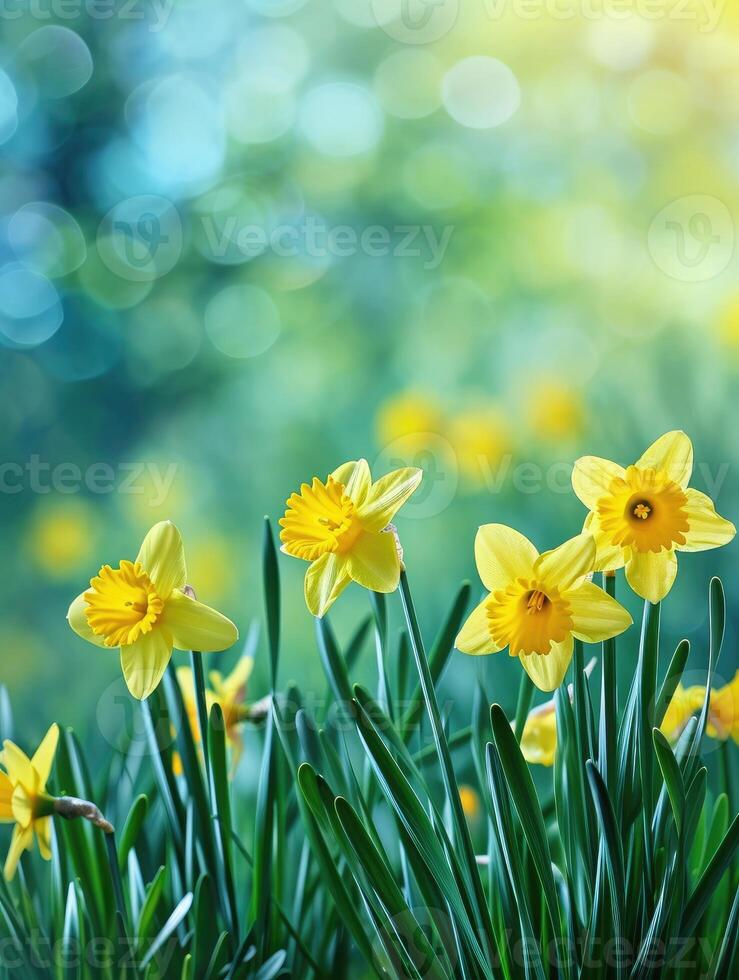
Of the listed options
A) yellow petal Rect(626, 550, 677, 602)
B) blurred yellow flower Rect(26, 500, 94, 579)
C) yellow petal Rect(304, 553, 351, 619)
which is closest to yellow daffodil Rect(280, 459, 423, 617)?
yellow petal Rect(304, 553, 351, 619)

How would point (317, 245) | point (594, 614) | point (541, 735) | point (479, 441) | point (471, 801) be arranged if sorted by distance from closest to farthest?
point (594, 614) < point (541, 735) < point (471, 801) < point (479, 441) < point (317, 245)

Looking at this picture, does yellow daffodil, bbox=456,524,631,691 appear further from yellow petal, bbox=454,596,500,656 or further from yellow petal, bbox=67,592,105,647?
yellow petal, bbox=67,592,105,647

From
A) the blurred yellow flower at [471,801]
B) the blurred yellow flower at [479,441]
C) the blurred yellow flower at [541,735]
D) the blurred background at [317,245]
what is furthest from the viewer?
the blurred background at [317,245]

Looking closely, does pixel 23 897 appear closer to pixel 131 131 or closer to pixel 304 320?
pixel 304 320

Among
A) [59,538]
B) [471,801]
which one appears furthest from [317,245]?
[471,801]

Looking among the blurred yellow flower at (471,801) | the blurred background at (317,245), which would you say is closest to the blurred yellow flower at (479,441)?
the blurred background at (317,245)

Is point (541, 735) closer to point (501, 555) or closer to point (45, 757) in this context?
point (501, 555)

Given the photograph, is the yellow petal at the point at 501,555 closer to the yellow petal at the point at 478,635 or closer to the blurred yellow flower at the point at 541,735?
the yellow petal at the point at 478,635
